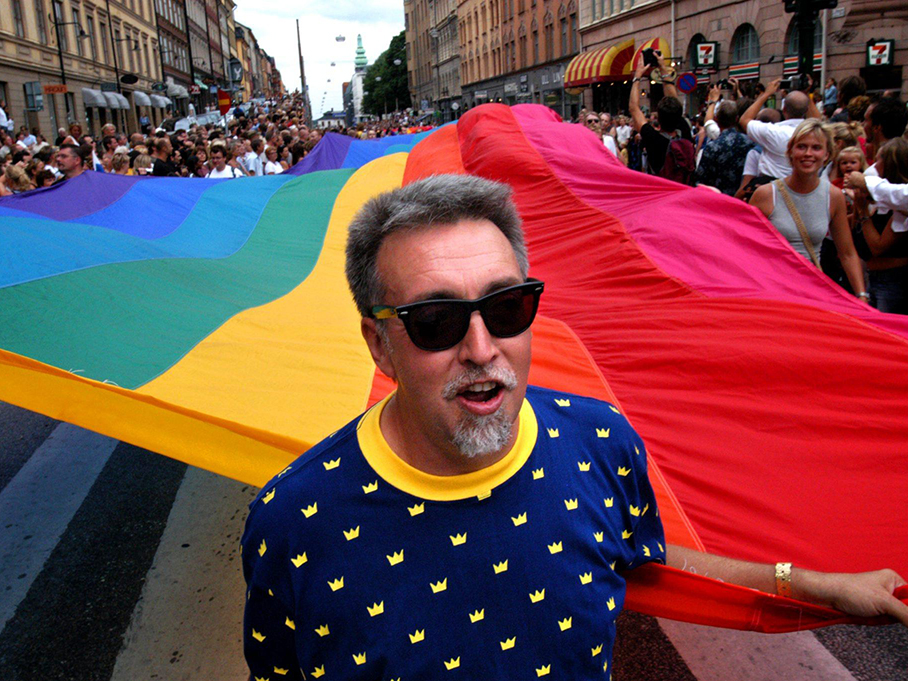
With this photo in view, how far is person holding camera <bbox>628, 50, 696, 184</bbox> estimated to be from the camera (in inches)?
307

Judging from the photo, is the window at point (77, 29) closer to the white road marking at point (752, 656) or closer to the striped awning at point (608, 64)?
the striped awning at point (608, 64)

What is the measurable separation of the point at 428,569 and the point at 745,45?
3320cm

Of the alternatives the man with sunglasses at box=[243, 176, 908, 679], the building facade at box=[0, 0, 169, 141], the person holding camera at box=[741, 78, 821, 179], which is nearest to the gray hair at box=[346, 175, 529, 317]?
the man with sunglasses at box=[243, 176, 908, 679]

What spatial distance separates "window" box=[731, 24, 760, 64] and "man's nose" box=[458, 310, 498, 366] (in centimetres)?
3139

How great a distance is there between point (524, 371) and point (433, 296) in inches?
9.9

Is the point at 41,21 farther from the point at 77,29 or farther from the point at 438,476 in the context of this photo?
the point at 438,476

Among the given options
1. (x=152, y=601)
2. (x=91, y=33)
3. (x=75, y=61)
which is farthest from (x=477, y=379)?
(x=91, y=33)

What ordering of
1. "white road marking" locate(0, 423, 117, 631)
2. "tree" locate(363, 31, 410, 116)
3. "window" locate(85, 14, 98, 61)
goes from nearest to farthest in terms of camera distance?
"white road marking" locate(0, 423, 117, 631) < "window" locate(85, 14, 98, 61) < "tree" locate(363, 31, 410, 116)

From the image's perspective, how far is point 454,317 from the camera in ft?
→ 5.23

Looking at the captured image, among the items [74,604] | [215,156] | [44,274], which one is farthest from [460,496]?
[215,156]

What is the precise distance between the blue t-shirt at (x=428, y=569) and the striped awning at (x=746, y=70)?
2984 cm

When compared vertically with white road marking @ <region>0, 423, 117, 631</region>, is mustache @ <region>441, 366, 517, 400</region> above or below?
above

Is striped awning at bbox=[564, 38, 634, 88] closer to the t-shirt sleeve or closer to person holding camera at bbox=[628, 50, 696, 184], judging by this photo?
person holding camera at bbox=[628, 50, 696, 184]

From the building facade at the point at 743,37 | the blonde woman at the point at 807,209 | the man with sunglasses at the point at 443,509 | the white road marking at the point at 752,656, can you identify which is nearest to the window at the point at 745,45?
the building facade at the point at 743,37
